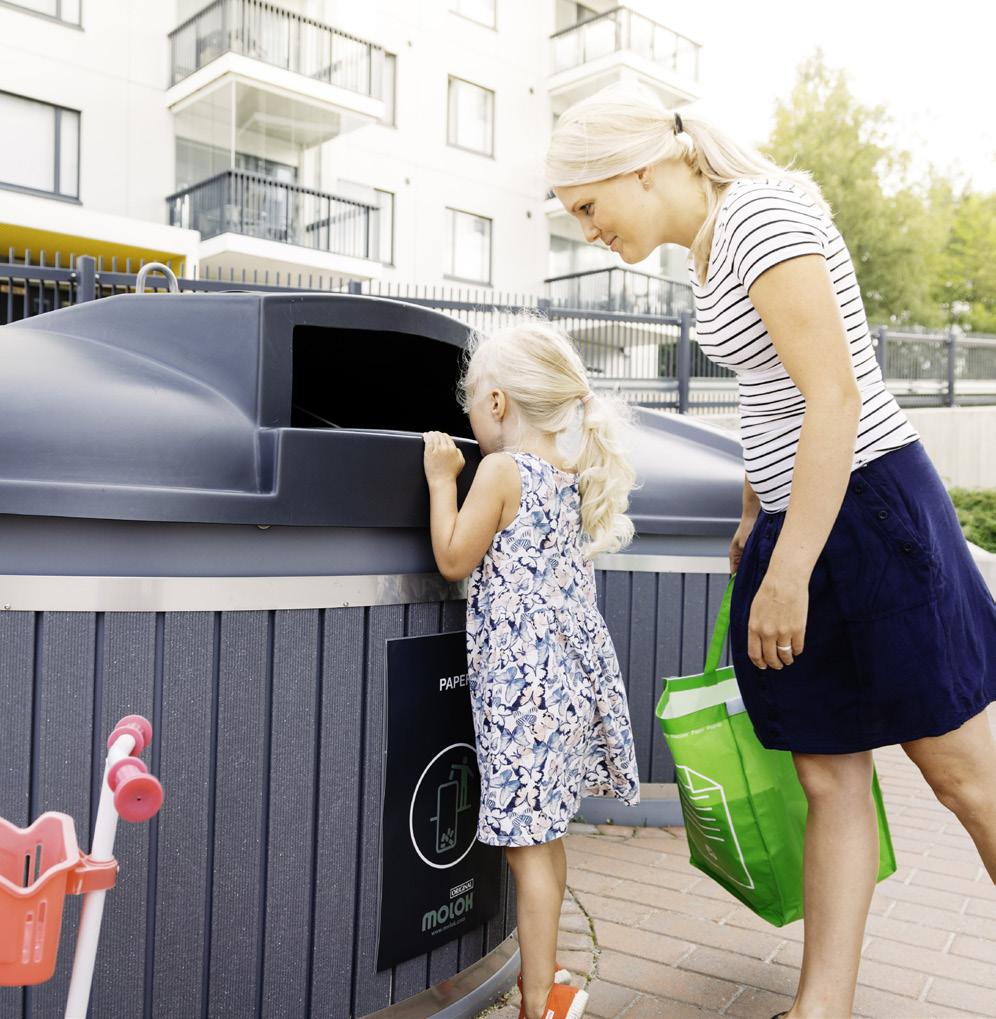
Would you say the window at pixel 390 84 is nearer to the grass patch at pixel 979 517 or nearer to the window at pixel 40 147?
the window at pixel 40 147

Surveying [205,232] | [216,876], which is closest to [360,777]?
[216,876]

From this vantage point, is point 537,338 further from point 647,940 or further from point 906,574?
point 647,940

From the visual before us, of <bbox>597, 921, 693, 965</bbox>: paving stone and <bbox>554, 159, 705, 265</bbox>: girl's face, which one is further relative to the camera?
<bbox>597, 921, 693, 965</bbox>: paving stone


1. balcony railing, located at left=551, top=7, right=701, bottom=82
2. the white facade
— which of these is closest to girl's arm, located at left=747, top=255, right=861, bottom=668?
the white facade

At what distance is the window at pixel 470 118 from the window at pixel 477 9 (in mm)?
1136

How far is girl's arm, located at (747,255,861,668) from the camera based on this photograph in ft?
4.80

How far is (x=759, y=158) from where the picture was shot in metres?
1.66

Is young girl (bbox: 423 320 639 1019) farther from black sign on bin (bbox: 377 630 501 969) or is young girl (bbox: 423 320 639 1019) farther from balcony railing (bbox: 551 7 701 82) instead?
balcony railing (bbox: 551 7 701 82)

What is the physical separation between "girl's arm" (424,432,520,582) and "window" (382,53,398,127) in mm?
15804

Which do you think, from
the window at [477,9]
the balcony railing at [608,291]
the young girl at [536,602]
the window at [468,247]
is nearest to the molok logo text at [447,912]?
the young girl at [536,602]

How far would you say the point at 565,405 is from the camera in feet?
6.19

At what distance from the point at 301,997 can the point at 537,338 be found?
1.16m

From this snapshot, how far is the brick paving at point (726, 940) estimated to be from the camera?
80.7 inches

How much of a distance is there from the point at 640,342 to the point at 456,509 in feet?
29.7
